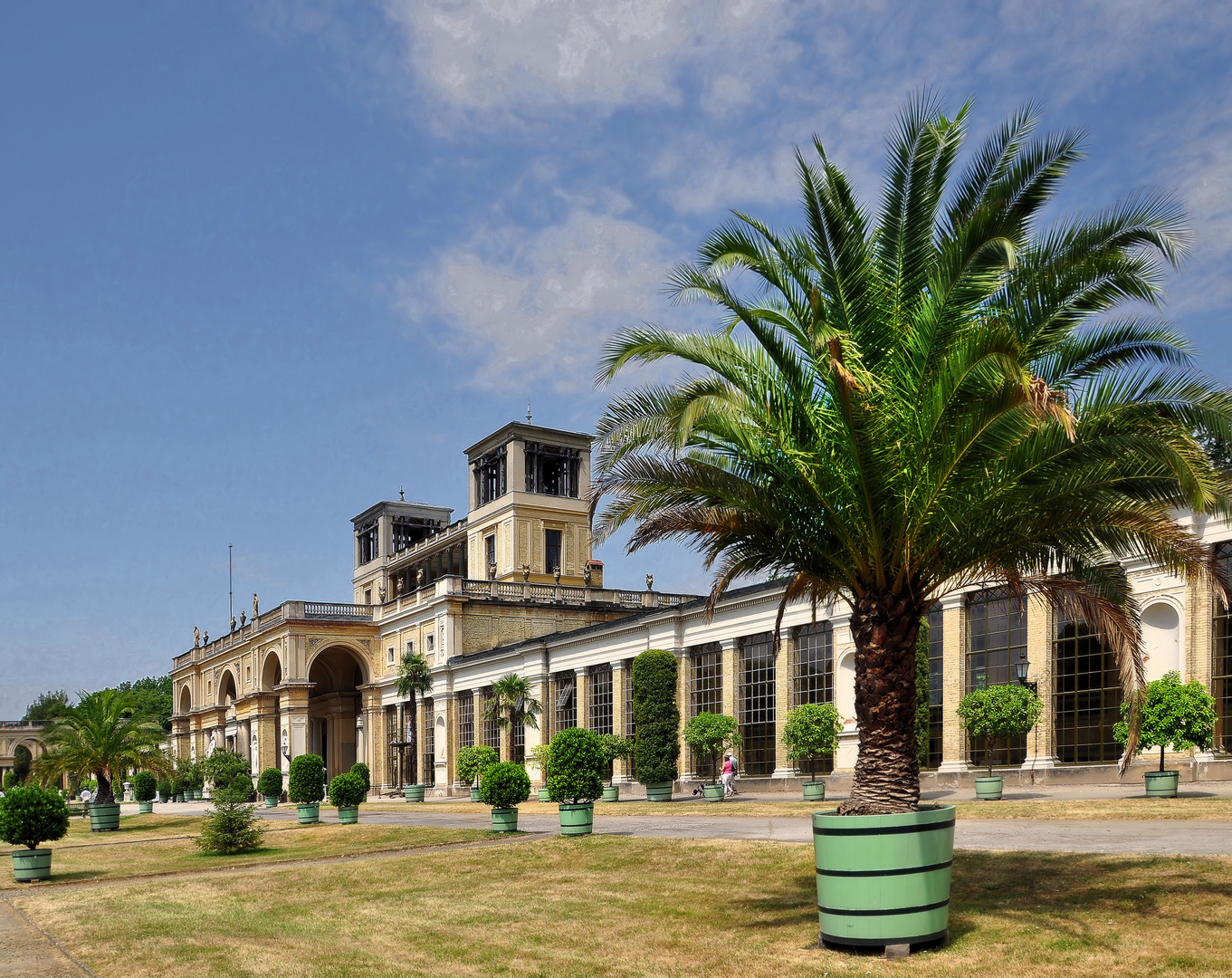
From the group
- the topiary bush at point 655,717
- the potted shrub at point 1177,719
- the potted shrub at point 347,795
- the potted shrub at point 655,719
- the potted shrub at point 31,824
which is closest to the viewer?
the potted shrub at point 31,824

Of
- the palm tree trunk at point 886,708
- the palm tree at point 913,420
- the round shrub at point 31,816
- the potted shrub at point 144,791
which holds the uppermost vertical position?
the palm tree at point 913,420

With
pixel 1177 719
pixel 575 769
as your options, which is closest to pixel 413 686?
pixel 575 769

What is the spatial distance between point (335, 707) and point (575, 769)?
63.5 metres

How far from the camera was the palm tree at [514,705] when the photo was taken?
56188mm

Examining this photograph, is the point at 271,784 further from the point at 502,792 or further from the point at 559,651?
the point at 502,792

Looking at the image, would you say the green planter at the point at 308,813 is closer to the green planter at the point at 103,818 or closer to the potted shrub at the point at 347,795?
the potted shrub at the point at 347,795

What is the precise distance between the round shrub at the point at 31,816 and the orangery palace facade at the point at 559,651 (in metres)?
12.9

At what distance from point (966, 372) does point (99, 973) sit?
10978 mm

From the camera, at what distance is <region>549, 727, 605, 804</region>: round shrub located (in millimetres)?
27484

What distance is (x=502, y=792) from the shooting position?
2886cm

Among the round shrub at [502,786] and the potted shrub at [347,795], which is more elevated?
the round shrub at [502,786]

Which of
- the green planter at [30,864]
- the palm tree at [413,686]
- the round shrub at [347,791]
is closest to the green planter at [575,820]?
the green planter at [30,864]

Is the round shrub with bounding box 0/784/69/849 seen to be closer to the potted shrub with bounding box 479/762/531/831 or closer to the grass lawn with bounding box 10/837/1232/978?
the grass lawn with bounding box 10/837/1232/978

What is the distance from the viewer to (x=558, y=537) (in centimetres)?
7662
